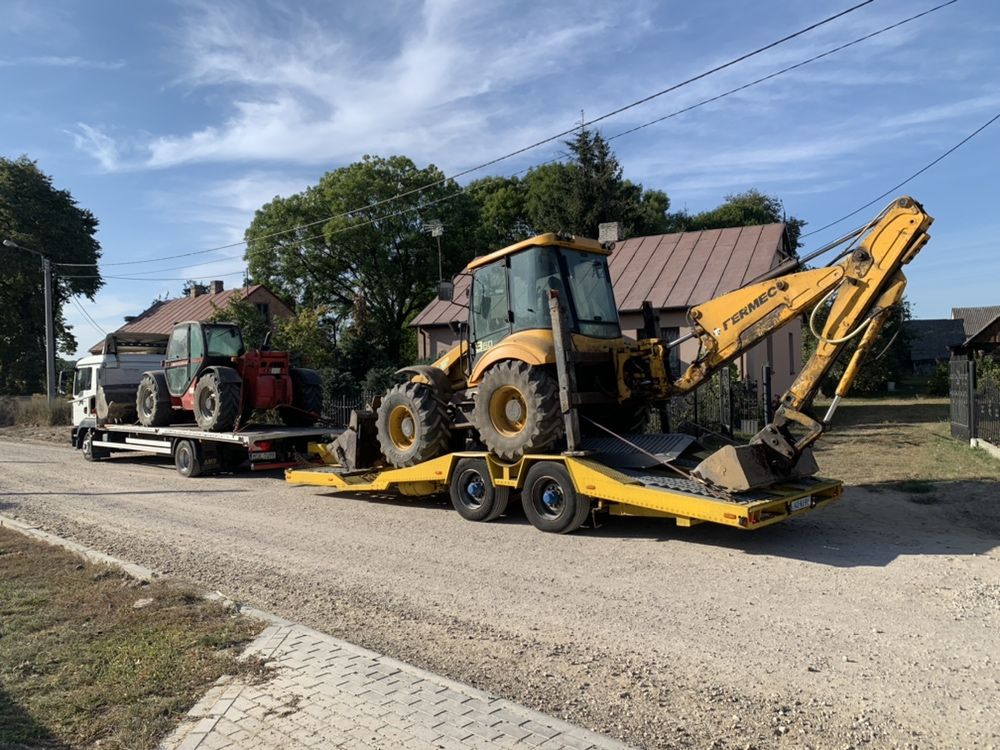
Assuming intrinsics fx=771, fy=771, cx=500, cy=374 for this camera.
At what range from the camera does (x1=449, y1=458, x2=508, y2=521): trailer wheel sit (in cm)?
902

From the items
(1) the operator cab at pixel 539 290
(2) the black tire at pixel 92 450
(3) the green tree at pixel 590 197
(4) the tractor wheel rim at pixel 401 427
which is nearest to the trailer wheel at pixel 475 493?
(4) the tractor wheel rim at pixel 401 427

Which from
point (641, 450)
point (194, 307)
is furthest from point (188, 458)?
point (194, 307)

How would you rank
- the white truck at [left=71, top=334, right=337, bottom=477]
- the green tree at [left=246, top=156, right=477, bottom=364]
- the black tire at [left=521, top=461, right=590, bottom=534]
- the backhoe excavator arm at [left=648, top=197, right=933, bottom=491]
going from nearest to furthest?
1. the backhoe excavator arm at [left=648, top=197, right=933, bottom=491]
2. the black tire at [left=521, top=461, right=590, bottom=534]
3. the white truck at [left=71, top=334, right=337, bottom=477]
4. the green tree at [left=246, top=156, right=477, bottom=364]

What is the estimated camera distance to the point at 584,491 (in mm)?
7934

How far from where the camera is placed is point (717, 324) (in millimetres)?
8500

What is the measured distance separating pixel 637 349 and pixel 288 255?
34512 millimetres

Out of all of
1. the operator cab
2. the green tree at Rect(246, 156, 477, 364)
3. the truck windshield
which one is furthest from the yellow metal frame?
→ the green tree at Rect(246, 156, 477, 364)

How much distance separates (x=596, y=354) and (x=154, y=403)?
10.4m

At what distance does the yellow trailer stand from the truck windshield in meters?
6.19

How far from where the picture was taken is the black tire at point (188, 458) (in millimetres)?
13969

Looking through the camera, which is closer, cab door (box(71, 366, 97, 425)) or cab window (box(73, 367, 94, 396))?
cab door (box(71, 366, 97, 425))

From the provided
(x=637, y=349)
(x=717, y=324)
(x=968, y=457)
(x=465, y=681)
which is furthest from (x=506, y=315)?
(x=968, y=457)

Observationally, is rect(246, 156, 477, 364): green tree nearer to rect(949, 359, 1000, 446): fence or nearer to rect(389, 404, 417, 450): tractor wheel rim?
rect(949, 359, 1000, 446): fence

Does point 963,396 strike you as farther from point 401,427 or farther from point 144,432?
point 144,432
